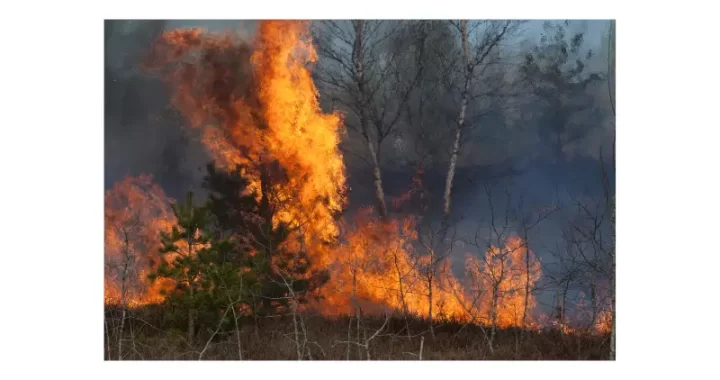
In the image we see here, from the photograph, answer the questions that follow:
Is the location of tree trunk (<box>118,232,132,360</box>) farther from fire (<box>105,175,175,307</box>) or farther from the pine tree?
the pine tree

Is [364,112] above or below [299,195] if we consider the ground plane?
above

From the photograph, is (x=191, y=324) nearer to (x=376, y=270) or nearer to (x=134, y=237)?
(x=134, y=237)

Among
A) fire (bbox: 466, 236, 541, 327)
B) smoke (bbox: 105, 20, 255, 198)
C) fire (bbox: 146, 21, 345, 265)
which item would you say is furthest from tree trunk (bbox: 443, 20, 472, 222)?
smoke (bbox: 105, 20, 255, 198)

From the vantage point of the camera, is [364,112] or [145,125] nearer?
[145,125]

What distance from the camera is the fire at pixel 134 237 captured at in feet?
23.3

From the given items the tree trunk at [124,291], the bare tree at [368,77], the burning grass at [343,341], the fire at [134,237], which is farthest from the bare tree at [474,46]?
the tree trunk at [124,291]

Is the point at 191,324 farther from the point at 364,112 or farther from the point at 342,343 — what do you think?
the point at 364,112

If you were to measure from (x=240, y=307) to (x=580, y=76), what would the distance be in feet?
15.1

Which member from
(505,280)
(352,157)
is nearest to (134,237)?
(352,157)

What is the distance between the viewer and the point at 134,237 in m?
7.15

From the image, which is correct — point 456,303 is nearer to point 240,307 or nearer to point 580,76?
point 240,307

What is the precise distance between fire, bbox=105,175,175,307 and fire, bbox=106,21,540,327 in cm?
1

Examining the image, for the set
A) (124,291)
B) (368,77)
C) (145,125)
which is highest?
(368,77)

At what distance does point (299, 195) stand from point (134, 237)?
189 cm
